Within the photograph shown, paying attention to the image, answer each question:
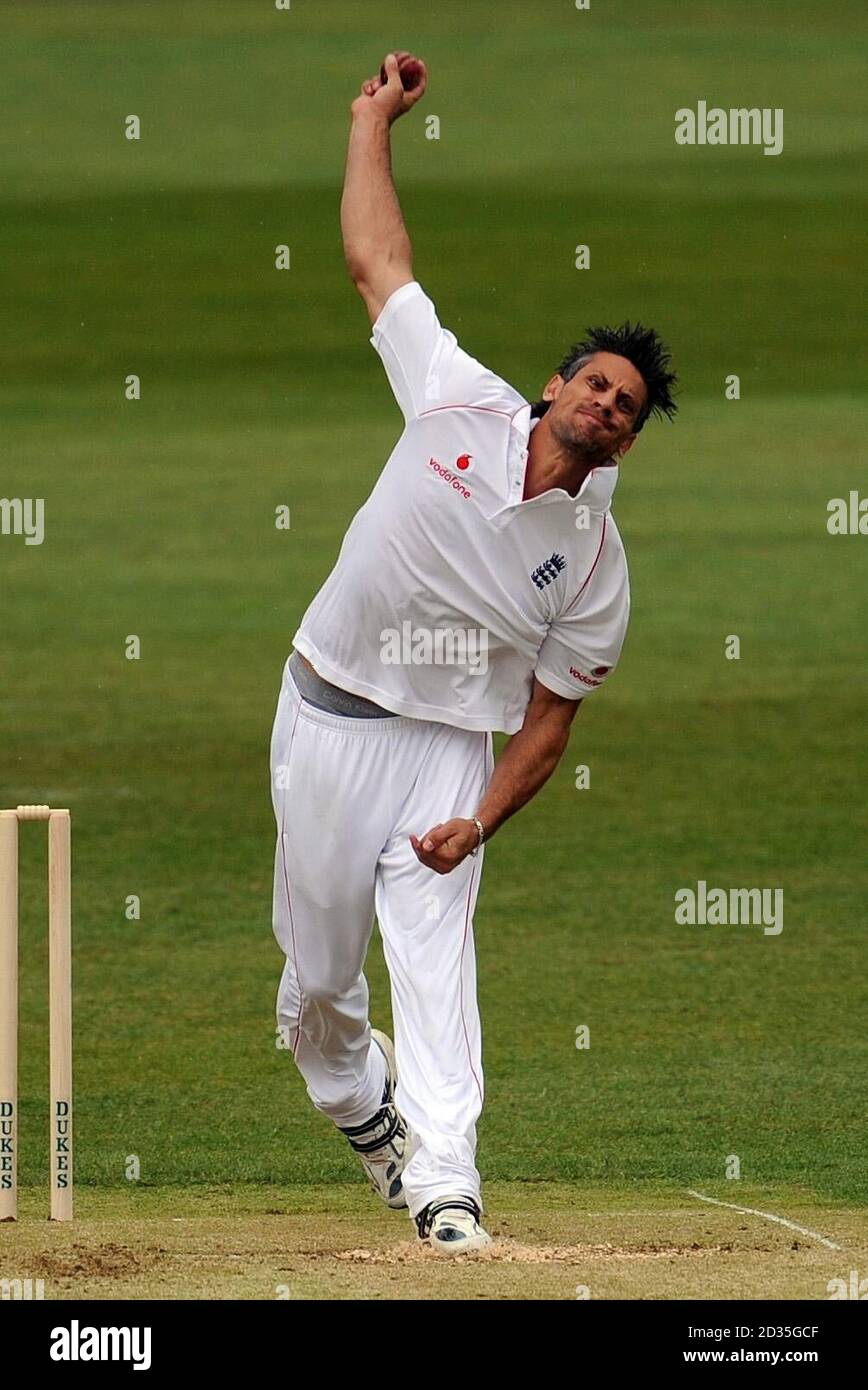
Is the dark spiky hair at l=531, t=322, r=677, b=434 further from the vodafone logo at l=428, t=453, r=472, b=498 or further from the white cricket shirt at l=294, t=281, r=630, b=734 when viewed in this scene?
the vodafone logo at l=428, t=453, r=472, b=498

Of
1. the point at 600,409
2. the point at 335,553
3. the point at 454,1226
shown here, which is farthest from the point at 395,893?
the point at 335,553

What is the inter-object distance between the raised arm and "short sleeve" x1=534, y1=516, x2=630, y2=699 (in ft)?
2.40

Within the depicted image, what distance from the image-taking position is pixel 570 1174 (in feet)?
23.5

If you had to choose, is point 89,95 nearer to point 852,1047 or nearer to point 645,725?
point 645,725

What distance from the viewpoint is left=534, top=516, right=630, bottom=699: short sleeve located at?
584 centimetres

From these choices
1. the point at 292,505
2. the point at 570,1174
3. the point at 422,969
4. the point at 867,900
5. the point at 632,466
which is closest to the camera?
the point at 422,969

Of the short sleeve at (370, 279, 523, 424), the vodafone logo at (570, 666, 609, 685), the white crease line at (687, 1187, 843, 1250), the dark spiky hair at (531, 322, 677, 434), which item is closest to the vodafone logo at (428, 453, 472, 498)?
the short sleeve at (370, 279, 523, 424)

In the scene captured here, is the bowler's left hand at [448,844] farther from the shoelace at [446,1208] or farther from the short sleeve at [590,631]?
the shoelace at [446,1208]

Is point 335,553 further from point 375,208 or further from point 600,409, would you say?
point 600,409

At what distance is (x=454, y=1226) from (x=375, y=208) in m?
2.20

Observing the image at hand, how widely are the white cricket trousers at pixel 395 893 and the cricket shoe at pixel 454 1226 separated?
0.06 meters

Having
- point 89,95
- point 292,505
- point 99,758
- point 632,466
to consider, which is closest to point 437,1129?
point 99,758

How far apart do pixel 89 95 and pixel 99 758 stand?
23059mm

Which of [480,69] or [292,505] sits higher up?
[480,69]
